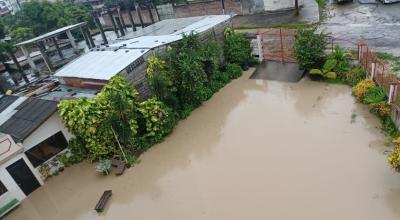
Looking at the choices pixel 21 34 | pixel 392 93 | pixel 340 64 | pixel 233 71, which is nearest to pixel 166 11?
pixel 21 34

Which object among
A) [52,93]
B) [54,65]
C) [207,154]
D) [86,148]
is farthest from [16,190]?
[54,65]

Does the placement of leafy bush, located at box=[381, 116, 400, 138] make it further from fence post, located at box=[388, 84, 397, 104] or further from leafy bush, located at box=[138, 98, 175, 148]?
leafy bush, located at box=[138, 98, 175, 148]

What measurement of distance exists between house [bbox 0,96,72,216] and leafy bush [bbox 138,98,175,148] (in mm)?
2790

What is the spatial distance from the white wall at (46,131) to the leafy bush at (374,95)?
414 inches

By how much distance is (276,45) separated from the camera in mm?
16672

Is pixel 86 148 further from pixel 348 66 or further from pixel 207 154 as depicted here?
pixel 348 66

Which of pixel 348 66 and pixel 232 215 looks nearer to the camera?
pixel 232 215

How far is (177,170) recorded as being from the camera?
33.4 ft

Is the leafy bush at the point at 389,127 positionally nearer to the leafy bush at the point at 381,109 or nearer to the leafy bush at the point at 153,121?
the leafy bush at the point at 381,109

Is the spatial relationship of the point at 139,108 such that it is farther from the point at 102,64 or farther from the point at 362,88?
the point at 362,88

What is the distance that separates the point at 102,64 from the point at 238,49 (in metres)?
6.37

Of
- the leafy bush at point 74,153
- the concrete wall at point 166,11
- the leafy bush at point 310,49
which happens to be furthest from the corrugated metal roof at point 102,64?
the concrete wall at point 166,11

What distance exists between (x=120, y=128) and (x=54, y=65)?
42.1 ft

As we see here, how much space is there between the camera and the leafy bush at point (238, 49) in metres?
15.3
